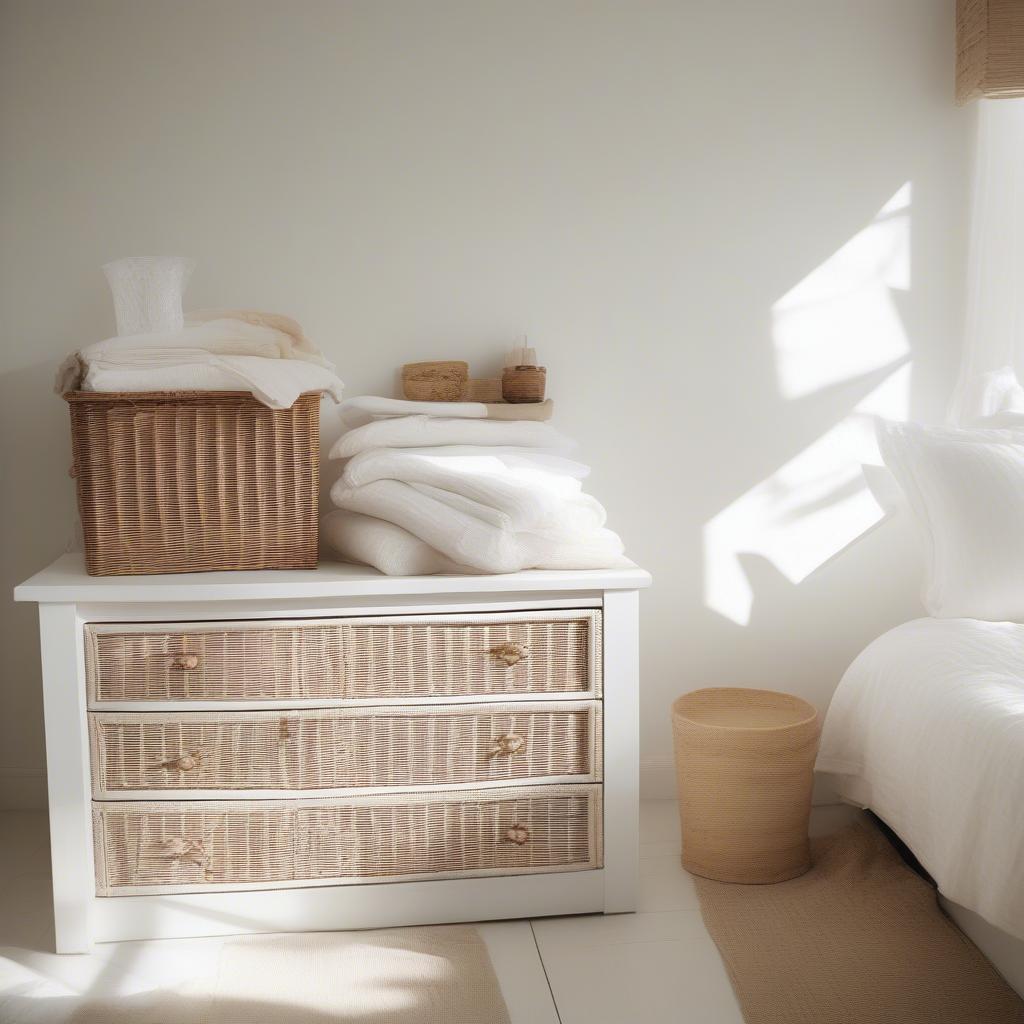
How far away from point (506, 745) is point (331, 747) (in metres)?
0.32

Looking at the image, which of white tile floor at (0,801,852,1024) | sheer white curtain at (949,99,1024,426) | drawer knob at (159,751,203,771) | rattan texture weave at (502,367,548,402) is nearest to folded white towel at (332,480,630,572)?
rattan texture weave at (502,367,548,402)

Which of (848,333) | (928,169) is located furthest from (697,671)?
(928,169)

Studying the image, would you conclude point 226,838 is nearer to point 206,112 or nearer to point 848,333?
point 206,112

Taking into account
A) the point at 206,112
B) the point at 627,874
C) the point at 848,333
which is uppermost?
the point at 206,112

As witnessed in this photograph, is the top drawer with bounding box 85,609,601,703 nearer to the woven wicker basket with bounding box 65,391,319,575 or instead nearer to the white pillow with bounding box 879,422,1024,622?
the woven wicker basket with bounding box 65,391,319,575

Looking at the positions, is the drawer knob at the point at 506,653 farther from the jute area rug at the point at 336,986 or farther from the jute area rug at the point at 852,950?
the jute area rug at the point at 852,950

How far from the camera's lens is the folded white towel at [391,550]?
2.06m

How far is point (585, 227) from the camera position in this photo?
8.35ft

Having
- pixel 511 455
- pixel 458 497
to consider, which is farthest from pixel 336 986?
pixel 511 455

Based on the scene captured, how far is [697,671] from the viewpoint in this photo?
270 centimetres

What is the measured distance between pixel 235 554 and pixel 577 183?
1159mm

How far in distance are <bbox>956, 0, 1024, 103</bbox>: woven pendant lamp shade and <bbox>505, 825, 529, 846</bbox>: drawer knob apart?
1904 millimetres

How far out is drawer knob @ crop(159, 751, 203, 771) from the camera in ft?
6.55

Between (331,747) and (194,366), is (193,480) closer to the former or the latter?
(194,366)
